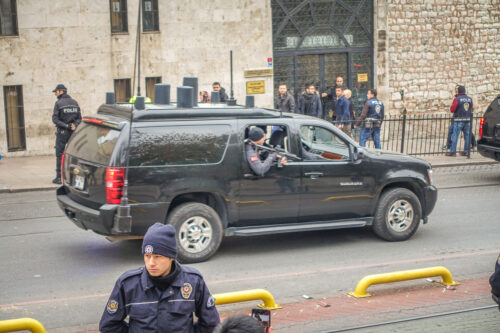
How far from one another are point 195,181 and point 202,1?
486 inches

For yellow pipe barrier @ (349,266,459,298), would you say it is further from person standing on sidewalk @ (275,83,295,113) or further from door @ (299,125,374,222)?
person standing on sidewalk @ (275,83,295,113)

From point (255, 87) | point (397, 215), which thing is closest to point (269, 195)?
point (397, 215)

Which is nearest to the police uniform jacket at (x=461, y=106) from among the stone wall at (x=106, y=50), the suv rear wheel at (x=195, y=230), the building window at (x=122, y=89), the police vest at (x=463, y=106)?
the police vest at (x=463, y=106)

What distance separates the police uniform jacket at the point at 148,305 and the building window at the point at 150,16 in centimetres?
1666

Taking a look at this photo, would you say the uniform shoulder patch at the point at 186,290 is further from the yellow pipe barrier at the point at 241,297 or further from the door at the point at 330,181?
the door at the point at 330,181

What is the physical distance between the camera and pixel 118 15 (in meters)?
20.0

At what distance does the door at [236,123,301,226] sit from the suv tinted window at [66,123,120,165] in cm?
163

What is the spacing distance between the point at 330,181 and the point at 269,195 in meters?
0.88

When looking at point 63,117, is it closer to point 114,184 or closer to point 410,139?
point 114,184

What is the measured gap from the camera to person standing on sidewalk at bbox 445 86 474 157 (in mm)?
18812

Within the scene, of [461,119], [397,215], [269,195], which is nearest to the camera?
[269,195]

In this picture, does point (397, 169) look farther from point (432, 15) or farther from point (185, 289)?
point (432, 15)

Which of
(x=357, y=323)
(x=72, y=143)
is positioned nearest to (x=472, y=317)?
(x=357, y=323)

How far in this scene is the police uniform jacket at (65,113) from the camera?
15.0 m
